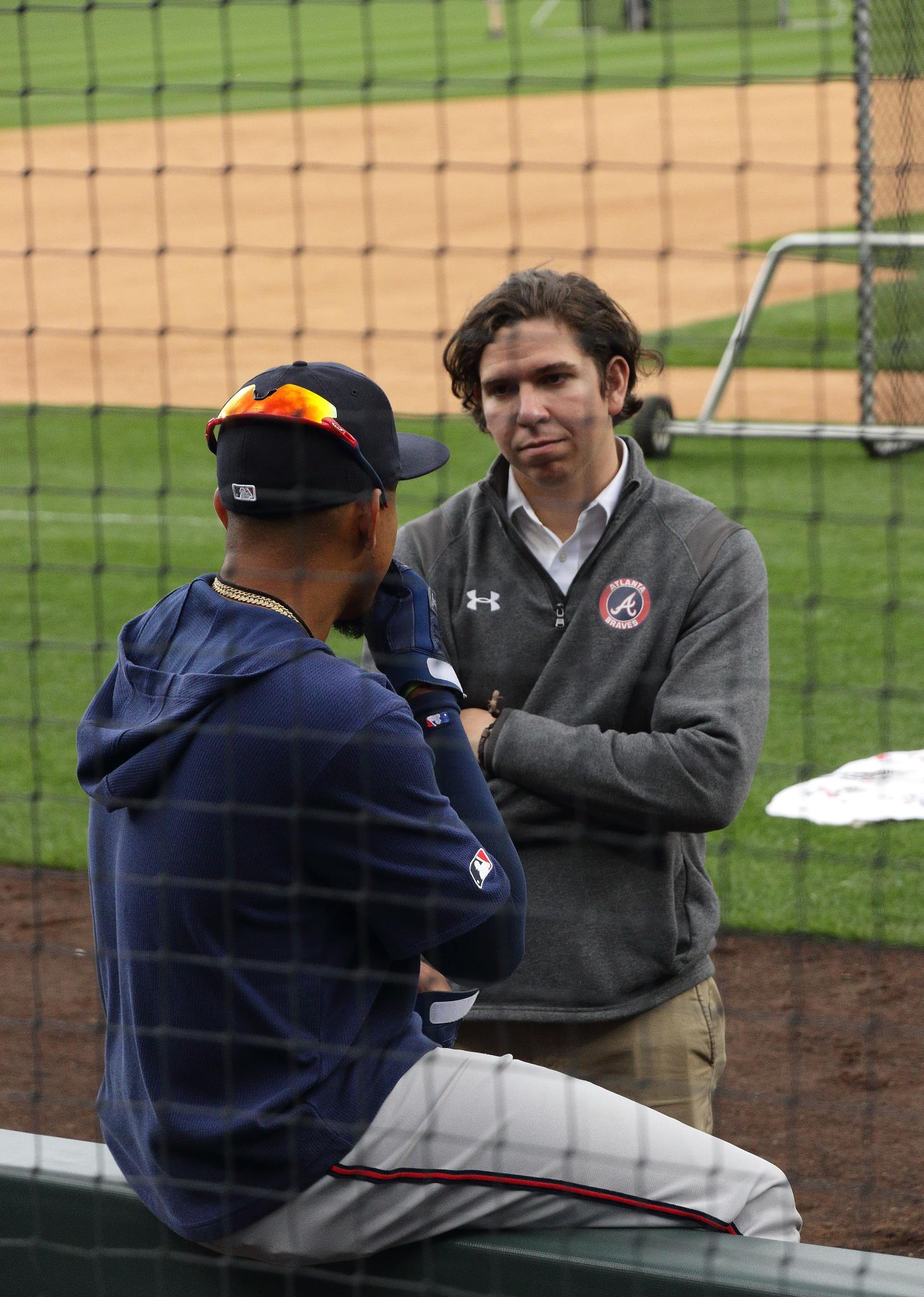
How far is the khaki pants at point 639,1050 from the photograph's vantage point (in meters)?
2.76

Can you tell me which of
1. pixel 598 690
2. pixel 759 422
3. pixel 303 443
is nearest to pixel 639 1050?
pixel 598 690

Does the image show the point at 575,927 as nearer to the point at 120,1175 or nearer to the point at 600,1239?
the point at 600,1239

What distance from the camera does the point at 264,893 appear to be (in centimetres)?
215

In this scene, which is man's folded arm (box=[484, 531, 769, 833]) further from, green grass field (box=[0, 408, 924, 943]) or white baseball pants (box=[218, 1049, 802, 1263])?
white baseball pants (box=[218, 1049, 802, 1263])

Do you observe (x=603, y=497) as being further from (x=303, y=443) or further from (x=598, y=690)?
(x=303, y=443)

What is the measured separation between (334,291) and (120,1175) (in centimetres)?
1292

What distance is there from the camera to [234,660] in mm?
2156

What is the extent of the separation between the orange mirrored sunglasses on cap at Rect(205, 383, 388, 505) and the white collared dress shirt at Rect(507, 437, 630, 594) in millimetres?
615

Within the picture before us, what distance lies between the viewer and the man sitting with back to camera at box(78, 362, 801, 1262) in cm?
213

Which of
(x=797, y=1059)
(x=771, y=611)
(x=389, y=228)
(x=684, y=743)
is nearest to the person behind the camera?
(x=684, y=743)

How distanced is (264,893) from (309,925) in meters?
0.08

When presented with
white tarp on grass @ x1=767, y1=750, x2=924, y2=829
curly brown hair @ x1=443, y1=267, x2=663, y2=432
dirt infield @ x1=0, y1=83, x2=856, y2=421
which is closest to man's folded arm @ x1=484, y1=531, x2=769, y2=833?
curly brown hair @ x1=443, y1=267, x2=663, y2=432

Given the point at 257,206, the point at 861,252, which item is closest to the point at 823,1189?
the point at 861,252

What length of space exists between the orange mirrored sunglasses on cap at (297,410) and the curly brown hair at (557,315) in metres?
0.65
